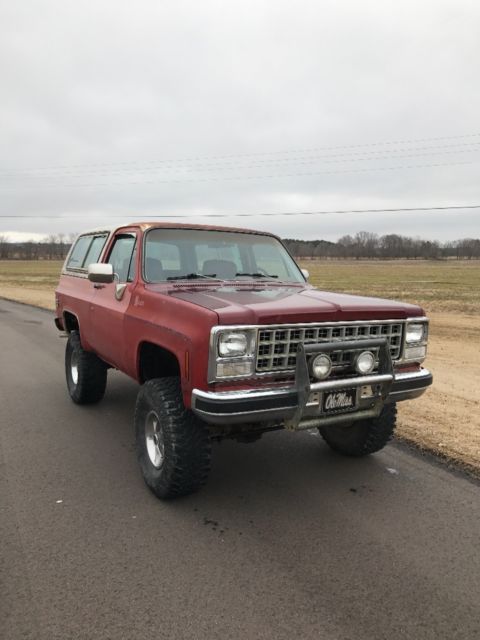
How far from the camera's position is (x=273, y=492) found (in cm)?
377

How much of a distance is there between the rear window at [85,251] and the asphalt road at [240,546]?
6.72ft

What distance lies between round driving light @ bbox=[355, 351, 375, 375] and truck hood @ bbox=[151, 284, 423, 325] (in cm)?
25

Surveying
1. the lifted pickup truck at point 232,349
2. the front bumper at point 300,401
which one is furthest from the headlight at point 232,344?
the front bumper at point 300,401

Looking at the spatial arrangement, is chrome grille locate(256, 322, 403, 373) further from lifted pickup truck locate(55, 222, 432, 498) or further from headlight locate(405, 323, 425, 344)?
headlight locate(405, 323, 425, 344)

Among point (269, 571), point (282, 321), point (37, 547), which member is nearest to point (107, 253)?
point (282, 321)

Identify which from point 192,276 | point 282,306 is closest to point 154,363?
point 192,276

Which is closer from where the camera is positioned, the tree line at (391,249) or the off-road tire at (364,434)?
the off-road tire at (364,434)

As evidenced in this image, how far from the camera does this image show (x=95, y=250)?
571 cm

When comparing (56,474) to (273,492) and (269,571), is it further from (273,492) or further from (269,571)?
(269,571)

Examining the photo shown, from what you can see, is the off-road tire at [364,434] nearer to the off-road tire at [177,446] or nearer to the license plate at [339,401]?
the license plate at [339,401]

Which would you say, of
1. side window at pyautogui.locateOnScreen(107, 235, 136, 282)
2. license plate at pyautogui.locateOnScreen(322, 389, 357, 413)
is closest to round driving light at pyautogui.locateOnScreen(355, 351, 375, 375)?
license plate at pyautogui.locateOnScreen(322, 389, 357, 413)

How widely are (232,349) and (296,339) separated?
18.0 inches

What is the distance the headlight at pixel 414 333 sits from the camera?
12.5 feet

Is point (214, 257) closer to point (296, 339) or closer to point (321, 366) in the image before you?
point (296, 339)
